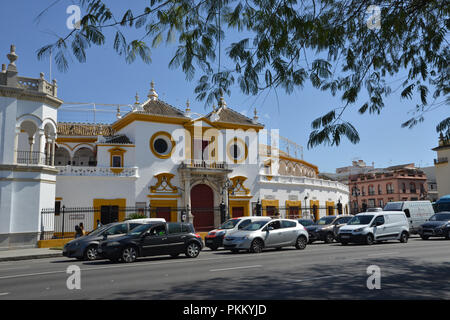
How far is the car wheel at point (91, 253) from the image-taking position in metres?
15.7

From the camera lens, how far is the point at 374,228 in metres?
20.3

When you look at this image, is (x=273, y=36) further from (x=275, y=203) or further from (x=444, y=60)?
(x=275, y=203)

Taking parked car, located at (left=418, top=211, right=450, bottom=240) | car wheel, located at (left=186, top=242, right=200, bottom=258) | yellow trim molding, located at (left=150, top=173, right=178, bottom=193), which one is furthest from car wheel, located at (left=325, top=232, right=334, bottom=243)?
yellow trim molding, located at (left=150, top=173, right=178, bottom=193)

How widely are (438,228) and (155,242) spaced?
18329 mm

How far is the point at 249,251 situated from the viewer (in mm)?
17141

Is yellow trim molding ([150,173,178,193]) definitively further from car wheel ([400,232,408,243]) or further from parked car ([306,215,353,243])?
car wheel ([400,232,408,243])

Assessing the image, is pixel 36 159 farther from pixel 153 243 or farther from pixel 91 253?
pixel 153 243

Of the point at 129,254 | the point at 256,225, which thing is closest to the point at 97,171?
the point at 256,225

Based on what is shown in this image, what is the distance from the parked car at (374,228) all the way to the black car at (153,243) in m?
8.81

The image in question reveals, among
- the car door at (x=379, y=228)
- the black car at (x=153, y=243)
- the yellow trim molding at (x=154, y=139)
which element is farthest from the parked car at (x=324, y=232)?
the yellow trim molding at (x=154, y=139)

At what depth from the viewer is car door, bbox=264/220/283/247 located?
1738cm
